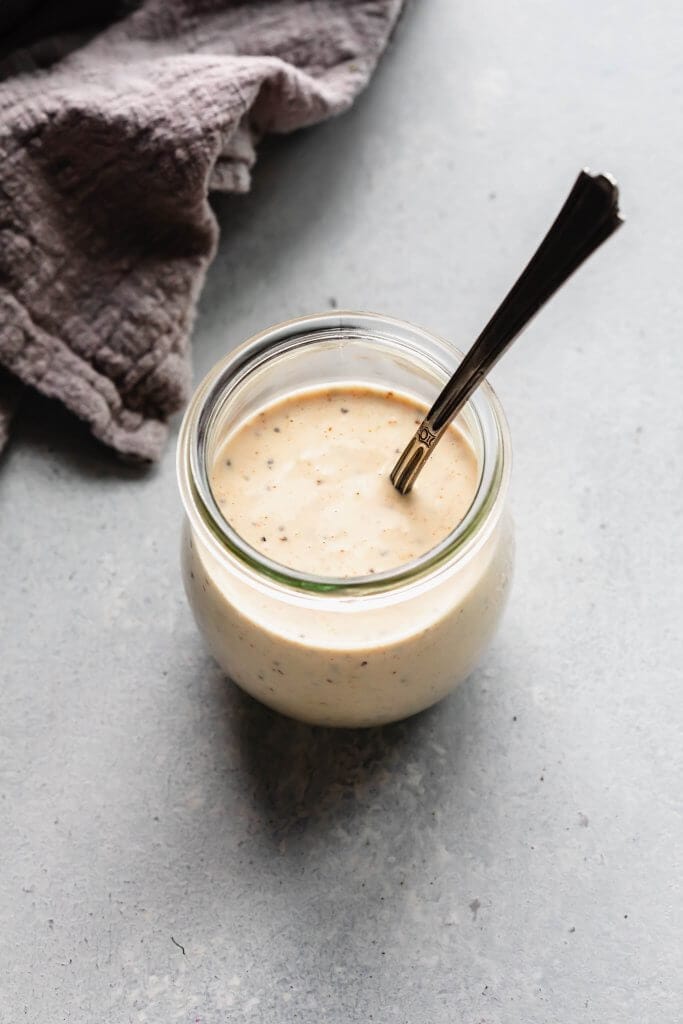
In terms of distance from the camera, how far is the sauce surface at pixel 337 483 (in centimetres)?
82

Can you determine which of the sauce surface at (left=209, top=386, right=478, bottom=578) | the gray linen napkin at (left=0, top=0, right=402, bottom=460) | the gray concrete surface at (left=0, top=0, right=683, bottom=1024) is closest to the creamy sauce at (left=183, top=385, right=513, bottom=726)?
the sauce surface at (left=209, top=386, right=478, bottom=578)

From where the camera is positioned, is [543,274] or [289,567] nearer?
[543,274]

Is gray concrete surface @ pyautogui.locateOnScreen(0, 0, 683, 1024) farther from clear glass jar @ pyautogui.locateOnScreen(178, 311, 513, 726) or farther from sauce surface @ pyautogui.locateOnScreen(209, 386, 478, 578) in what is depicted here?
sauce surface @ pyautogui.locateOnScreen(209, 386, 478, 578)

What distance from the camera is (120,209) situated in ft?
3.55

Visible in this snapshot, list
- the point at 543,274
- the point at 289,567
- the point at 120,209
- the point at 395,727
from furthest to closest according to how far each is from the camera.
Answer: the point at 120,209 < the point at 395,727 < the point at 289,567 < the point at 543,274

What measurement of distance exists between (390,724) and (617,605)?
228 millimetres

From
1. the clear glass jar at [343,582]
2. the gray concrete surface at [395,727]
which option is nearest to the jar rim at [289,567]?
the clear glass jar at [343,582]

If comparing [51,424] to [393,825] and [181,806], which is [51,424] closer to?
[181,806]

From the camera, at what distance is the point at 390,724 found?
957 millimetres

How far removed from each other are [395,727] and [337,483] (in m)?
0.23

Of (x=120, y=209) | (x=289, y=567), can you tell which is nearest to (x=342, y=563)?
(x=289, y=567)

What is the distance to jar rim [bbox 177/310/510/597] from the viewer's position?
735 mm

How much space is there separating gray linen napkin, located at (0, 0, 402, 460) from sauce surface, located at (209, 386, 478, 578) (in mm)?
236

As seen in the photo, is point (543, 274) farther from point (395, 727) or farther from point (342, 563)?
point (395, 727)
